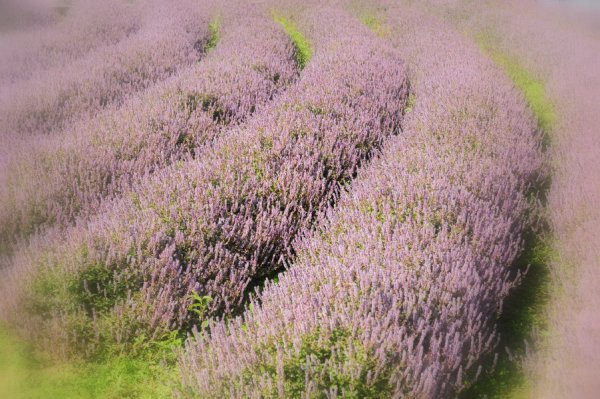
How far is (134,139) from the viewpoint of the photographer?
439 cm

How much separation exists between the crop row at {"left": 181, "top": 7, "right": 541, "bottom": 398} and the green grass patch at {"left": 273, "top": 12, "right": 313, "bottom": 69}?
13.8 ft

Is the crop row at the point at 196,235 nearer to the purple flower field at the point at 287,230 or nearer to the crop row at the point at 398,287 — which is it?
the purple flower field at the point at 287,230

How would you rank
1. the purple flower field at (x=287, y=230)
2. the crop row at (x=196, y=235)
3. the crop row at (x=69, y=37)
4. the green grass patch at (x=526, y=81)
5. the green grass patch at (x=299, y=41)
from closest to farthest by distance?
the purple flower field at (x=287, y=230), the crop row at (x=196, y=235), the crop row at (x=69, y=37), the green grass patch at (x=526, y=81), the green grass patch at (x=299, y=41)

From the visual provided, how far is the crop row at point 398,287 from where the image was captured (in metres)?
2.17

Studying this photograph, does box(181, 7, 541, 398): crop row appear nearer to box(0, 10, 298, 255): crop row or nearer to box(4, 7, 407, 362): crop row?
box(4, 7, 407, 362): crop row

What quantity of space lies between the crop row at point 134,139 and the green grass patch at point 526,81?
10.8 ft

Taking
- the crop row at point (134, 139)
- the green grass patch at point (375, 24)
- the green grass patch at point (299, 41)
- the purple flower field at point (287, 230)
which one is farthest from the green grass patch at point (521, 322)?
the green grass patch at point (375, 24)

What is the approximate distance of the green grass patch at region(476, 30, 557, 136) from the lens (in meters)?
6.00

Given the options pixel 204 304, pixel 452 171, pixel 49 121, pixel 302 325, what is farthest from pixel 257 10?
pixel 302 325

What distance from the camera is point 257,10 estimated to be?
10.2 metres

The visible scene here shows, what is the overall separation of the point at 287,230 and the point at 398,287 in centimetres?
134

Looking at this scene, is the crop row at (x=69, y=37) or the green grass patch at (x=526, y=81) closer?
the crop row at (x=69, y=37)

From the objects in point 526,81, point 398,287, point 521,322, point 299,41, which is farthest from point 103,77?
point 526,81

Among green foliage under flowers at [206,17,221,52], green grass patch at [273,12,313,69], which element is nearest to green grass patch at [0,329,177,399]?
green grass patch at [273,12,313,69]
